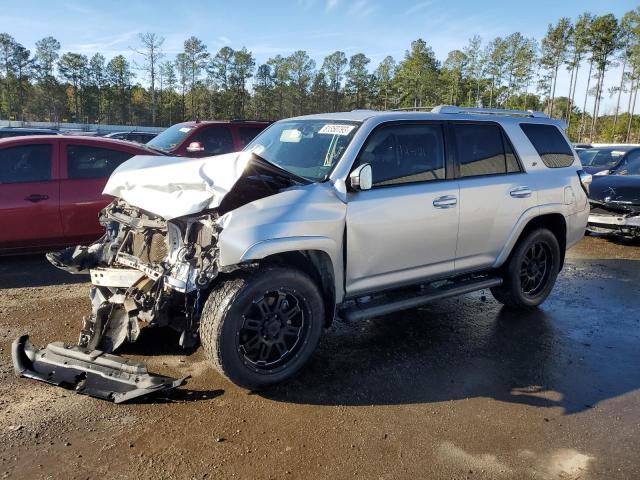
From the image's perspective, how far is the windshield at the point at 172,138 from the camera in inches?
351

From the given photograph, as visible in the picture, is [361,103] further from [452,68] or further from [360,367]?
[360,367]

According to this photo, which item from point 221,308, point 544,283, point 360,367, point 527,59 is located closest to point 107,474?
point 221,308

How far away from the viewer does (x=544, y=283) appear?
5.61 metres

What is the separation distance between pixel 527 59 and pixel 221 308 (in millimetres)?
59031

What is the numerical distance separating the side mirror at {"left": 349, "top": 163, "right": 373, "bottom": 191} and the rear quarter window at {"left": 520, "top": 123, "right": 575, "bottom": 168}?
242 centimetres

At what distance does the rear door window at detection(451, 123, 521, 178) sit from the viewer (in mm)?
4699

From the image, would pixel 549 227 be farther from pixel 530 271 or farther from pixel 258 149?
pixel 258 149

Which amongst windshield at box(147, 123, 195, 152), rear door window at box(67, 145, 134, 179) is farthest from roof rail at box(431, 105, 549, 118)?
windshield at box(147, 123, 195, 152)

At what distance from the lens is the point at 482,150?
4.88 m

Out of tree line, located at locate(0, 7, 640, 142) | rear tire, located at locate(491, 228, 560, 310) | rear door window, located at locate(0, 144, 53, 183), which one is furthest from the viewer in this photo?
tree line, located at locate(0, 7, 640, 142)

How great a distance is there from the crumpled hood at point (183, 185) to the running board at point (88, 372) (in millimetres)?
1098

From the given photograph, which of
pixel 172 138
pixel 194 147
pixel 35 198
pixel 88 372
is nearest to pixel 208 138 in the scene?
pixel 194 147

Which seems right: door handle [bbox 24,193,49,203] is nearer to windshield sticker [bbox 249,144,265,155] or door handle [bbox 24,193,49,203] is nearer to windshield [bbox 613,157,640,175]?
windshield sticker [bbox 249,144,265,155]

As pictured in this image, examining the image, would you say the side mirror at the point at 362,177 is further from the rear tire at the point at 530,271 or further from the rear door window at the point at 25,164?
the rear door window at the point at 25,164
